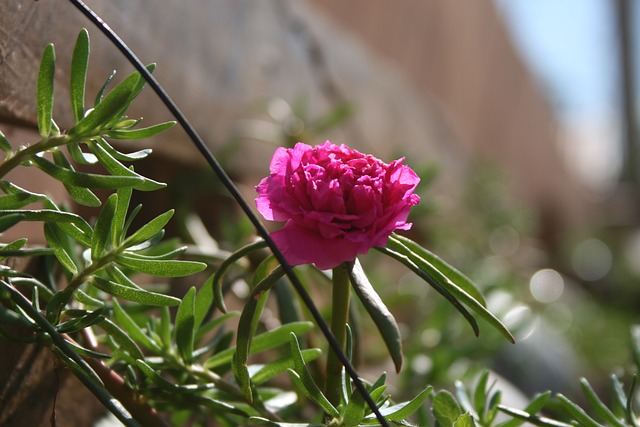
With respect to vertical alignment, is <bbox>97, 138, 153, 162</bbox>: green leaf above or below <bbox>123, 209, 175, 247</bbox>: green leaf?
above

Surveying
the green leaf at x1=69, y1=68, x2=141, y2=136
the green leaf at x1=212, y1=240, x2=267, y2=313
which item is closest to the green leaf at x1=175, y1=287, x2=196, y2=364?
the green leaf at x1=212, y1=240, x2=267, y2=313

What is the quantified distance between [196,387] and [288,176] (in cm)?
17

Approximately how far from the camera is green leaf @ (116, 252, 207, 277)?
0.42m

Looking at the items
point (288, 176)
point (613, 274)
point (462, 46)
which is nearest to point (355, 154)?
point (288, 176)

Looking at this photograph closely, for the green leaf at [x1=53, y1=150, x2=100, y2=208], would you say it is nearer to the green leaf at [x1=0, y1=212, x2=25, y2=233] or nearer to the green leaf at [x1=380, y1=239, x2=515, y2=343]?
the green leaf at [x1=0, y1=212, x2=25, y2=233]

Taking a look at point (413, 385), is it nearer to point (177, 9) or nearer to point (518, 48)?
point (177, 9)

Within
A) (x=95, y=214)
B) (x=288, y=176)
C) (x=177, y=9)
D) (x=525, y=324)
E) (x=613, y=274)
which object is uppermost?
(x=177, y=9)

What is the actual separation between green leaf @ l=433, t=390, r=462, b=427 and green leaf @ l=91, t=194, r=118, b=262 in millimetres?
228

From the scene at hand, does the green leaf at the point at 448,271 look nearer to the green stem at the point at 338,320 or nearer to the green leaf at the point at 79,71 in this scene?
the green stem at the point at 338,320

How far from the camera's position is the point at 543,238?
4.72 meters

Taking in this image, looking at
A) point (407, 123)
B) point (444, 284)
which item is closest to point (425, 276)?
point (444, 284)

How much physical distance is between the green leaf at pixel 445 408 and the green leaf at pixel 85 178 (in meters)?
0.23

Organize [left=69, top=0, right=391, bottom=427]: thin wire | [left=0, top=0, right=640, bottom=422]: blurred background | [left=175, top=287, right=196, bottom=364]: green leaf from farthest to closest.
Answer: [left=0, top=0, right=640, bottom=422]: blurred background, [left=175, top=287, right=196, bottom=364]: green leaf, [left=69, top=0, right=391, bottom=427]: thin wire

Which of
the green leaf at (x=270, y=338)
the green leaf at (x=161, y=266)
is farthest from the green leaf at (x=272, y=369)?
the green leaf at (x=161, y=266)
